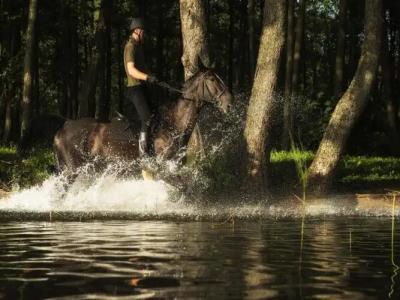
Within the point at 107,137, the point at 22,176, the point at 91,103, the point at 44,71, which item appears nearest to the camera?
the point at 107,137

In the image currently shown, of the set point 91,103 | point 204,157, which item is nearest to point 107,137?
point 204,157

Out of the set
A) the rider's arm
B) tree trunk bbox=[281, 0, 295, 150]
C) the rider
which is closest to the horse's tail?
the rider

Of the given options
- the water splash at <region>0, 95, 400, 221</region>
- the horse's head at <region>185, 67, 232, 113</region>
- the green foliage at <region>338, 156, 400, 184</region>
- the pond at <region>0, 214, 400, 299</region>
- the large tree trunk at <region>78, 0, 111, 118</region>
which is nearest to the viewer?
the pond at <region>0, 214, 400, 299</region>

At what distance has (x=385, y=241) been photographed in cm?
894

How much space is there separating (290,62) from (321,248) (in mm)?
21398

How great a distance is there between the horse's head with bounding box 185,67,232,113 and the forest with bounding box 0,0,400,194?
0.54m

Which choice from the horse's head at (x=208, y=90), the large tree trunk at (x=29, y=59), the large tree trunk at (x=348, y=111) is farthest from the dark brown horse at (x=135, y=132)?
the large tree trunk at (x=29, y=59)

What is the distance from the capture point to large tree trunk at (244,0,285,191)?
15.1m

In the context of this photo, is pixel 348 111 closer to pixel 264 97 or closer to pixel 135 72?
pixel 264 97

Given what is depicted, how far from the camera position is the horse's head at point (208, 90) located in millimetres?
13219

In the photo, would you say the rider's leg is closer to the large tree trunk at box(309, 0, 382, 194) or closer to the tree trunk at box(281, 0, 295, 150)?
the large tree trunk at box(309, 0, 382, 194)

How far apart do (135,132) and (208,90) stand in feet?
6.13

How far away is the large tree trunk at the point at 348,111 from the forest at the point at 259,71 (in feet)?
0.07

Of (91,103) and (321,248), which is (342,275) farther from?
(91,103)
